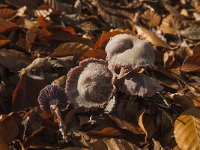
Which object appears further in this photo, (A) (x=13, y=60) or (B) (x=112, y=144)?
(A) (x=13, y=60)

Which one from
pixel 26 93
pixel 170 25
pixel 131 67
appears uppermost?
pixel 131 67

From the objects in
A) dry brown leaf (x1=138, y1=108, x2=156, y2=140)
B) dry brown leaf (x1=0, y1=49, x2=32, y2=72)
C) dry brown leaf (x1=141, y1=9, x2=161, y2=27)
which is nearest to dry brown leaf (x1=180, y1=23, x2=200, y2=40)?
dry brown leaf (x1=141, y1=9, x2=161, y2=27)

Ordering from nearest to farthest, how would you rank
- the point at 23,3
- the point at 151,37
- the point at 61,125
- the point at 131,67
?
1. the point at 61,125
2. the point at 131,67
3. the point at 151,37
4. the point at 23,3

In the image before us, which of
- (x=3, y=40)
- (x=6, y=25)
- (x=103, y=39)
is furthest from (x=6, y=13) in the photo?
(x=103, y=39)

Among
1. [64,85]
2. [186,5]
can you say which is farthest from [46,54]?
[186,5]

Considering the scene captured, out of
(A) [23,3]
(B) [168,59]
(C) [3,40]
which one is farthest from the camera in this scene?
(A) [23,3]

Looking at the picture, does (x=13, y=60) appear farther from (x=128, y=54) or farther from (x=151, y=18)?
(x=151, y=18)

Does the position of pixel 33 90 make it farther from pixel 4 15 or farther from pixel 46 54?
pixel 4 15

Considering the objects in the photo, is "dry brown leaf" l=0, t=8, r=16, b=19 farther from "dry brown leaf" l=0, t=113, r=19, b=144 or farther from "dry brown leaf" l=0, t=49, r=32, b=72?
"dry brown leaf" l=0, t=113, r=19, b=144
